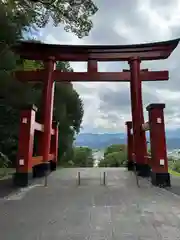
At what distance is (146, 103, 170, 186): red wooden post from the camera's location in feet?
18.3

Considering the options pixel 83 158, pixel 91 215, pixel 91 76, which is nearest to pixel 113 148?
pixel 83 158

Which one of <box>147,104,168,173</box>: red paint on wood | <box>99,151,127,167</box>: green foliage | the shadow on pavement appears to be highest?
<box>147,104,168,173</box>: red paint on wood

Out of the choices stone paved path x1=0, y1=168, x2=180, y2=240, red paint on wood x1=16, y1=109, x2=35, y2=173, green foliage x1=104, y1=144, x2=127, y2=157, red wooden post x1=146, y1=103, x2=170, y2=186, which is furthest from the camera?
green foliage x1=104, y1=144, x2=127, y2=157

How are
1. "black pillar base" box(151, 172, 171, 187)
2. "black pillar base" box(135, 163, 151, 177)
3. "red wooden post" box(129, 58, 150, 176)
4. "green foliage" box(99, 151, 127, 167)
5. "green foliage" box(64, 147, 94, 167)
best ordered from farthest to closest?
"green foliage" box(64, 147, 94, 167)
"green foliage" box(99, 151, 127, 167)
"red wooden post" box(129, 58, 150, 176)
"black pillar base" box(135, 163, 151, 177)
"black pillar base" box(151, 172, 171, 187)

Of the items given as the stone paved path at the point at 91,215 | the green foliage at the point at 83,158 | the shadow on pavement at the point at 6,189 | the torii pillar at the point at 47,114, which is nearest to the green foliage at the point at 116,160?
the green foliage at the point at 83,158

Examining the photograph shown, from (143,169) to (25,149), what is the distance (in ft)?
10.9

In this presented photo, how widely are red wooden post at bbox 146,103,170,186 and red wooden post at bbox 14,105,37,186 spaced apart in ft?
8.47

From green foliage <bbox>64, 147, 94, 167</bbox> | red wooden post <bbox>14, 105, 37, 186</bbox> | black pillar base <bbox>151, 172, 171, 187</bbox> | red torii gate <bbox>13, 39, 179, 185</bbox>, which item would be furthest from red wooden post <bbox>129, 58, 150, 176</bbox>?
green foliage <bbox>64, 147, 94, 167</bbox>

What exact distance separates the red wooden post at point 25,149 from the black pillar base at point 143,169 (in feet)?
10.1

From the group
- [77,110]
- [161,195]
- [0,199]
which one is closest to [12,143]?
[77,110]

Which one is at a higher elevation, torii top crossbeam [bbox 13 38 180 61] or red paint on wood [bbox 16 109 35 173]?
torii top crossbeam [bbox 13 38 180 61]

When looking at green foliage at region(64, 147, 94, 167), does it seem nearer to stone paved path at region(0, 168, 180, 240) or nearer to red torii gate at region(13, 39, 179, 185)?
red torii gate at region(13, 39, 179, 185)

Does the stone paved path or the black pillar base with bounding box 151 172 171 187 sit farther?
the black pillar base with bounding box 151 172 171 187

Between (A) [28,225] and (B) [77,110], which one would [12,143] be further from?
(A) [28,225]
